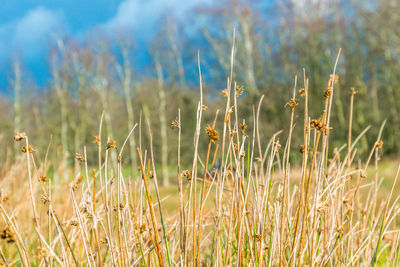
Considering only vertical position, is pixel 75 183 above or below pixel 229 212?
above

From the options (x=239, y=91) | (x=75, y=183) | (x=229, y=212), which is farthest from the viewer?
(x=229, y=212)

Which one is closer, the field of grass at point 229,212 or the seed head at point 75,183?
the field of grass at point 229,212

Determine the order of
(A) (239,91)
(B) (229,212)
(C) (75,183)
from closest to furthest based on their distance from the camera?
(A) (239,91) < (C) (75,183) < (B) (229,212)

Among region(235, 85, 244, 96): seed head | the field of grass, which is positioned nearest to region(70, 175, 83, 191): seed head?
the field of grass

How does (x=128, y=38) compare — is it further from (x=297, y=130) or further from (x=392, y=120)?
(x=392, y=120)

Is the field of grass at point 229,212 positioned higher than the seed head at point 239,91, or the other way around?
the seed head at point 239,91

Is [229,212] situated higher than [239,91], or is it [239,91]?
[239,91]

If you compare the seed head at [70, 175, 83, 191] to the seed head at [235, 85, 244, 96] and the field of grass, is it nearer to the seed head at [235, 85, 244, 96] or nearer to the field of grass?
the field of grass

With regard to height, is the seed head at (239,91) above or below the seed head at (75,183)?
above

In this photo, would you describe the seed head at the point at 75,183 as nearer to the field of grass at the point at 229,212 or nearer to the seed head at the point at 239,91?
the field of grass at the point at 229,212

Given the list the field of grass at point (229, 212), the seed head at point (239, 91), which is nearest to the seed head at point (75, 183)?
the field of grass at point (229, 212)

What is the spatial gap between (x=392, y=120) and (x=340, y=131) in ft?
7.34

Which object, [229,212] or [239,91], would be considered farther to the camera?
[229,212]

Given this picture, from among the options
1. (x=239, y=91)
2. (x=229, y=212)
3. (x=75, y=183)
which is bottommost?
(x=229, y=212)
